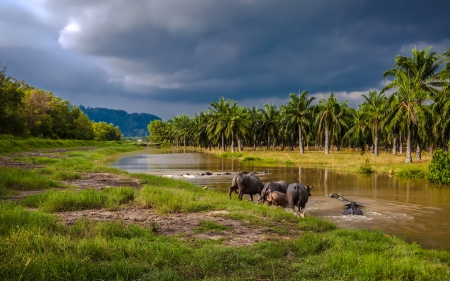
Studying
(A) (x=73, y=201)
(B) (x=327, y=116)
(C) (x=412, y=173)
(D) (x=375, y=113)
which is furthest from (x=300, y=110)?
(A) (x=73, y=201)

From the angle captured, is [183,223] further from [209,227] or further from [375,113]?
[375,113]

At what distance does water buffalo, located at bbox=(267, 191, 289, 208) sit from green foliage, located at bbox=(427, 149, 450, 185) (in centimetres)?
1523

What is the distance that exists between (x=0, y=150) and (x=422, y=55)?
55.6 m

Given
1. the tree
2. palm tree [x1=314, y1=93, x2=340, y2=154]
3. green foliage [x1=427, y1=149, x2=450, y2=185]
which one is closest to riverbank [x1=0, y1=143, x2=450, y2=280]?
green foliage [x1=427, y1=149, x2=450, y2=185]

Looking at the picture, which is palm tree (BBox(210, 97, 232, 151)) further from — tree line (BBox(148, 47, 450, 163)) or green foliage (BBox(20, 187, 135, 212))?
green foliage (BBox(20, 187, 135, 212))

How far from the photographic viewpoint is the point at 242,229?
30.1 ft

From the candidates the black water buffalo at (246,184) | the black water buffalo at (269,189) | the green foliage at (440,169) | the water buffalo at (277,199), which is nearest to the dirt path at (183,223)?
the water buffalo at (277,199)

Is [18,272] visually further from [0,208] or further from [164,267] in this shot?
[0,208]

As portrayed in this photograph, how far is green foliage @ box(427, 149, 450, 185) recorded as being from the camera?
22844 millimetres

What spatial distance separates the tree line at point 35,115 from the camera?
1821 inches

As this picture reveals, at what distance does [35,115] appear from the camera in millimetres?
71875

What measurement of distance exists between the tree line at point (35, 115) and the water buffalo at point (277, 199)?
43.2 m

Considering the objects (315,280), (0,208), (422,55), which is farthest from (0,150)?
(422,55)

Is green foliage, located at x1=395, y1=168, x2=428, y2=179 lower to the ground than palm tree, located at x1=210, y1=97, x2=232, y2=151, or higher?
lower
